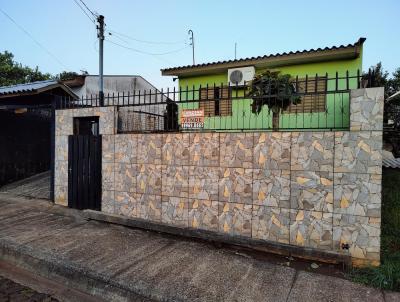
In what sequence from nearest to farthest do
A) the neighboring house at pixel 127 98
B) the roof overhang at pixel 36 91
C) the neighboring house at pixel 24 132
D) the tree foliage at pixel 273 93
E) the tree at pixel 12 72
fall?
1. the tree foliage at pixel 273 93
2. the neighboring house at pixel 127 98
3. the roof overhang at pixel 36 91
4. the neighboring house at pixel 24 132
5. the tree at pixel 12 72

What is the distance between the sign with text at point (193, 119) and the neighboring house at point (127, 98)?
0.88 m

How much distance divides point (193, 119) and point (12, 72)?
24.7 m

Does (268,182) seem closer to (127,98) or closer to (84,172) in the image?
(84,172)

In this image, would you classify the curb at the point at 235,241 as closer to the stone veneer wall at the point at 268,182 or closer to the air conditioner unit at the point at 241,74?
the stone veneer wall at the point at 268,182

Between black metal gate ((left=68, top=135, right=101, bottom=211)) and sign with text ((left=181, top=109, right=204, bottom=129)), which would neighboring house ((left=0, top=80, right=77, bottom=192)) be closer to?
black metal gate ((left=68, top=135, right=101, bottom=211))

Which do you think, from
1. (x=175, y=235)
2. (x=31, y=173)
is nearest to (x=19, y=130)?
(x=31, y=173)

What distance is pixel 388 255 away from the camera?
13.3 ft

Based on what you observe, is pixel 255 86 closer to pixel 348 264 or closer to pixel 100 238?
pixel 348 264

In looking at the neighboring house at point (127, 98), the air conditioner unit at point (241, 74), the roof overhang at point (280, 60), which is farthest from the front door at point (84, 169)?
the air conditioner unit at point (241, 74)

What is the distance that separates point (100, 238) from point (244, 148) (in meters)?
3.18

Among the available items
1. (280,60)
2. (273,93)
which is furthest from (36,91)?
(280,60)

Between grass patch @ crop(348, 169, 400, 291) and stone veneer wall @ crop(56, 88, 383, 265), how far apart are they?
214 mm

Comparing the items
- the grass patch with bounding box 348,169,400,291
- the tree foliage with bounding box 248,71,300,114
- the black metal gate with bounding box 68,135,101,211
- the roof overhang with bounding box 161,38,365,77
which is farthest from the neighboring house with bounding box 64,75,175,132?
the grass patch with bounding box 348,169,400,291

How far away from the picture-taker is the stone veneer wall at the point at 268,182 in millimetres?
3852
